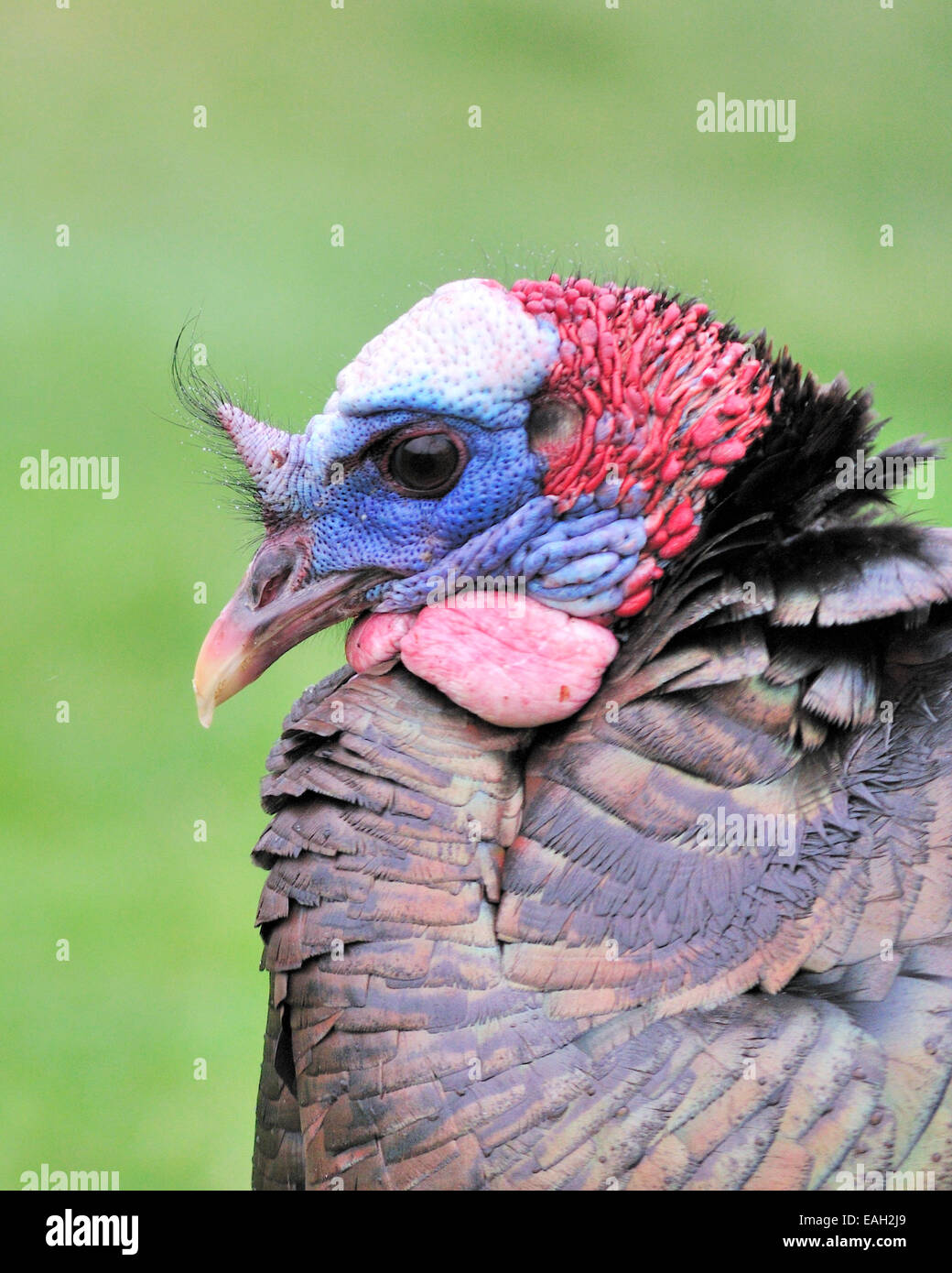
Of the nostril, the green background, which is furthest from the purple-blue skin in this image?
the green background

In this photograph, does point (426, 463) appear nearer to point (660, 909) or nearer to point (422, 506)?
point (422, 506)

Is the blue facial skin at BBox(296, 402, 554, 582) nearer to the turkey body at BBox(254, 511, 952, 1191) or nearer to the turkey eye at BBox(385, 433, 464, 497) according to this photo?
the turkey eye at BBox(385, 433, 464, 497)

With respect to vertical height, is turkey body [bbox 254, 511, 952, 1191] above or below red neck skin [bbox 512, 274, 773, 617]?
below

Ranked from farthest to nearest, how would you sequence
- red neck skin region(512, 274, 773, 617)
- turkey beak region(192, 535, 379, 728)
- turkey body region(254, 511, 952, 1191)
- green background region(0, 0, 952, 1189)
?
green background region(0, 0, 952, 1189)
turkey beak region(192, 535, 379, 728)
red neck skin region(512, 274, 773, 617)
turkey body region(254, 511, 952, 1191)

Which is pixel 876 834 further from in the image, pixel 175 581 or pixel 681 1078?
pixel 175 581

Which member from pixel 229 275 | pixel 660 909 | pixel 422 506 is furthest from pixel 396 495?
pixel 229 275

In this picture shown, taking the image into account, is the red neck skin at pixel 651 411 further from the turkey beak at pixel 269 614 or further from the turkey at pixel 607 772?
the turkey beak at pixel 269 614
